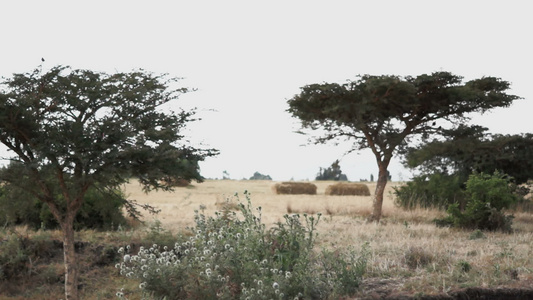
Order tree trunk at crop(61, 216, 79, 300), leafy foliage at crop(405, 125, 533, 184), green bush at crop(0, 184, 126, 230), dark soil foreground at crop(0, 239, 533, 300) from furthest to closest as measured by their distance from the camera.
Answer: leafy foliage at crop(405, 125, 533, 184) < green bush at crop(0, 184, 126, 230) < dark soil foreground at crop(0, 239, 533, 300) < tree trunk at crop(61, 216, 79, 300)

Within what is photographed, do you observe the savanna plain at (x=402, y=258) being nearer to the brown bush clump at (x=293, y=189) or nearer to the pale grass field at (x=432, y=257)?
the pale grass field at (x=432, y=257)

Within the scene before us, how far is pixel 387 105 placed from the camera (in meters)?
17.8

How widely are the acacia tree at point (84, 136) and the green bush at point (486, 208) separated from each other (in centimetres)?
832

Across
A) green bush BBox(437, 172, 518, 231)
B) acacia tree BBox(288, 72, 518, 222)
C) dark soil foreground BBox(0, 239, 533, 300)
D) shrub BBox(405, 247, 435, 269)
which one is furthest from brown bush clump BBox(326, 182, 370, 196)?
shrub BBox(405, 247, 435, 269)

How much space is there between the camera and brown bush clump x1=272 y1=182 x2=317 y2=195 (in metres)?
37.3

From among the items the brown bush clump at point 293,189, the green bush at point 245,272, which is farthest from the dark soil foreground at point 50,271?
the brown bush clump at point 293,189

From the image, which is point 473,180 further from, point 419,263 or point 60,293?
point 60,293

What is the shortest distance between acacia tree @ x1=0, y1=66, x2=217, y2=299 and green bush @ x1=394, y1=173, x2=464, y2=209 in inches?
→ 520

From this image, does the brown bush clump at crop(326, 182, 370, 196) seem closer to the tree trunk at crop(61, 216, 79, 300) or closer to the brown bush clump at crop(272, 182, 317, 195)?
the brown bush clump at crop(272, 182, 317, 195)

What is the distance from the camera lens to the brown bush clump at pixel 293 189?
122 ft

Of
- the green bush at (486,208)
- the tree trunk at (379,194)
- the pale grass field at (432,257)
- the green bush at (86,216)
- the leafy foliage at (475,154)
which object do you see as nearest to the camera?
the pale grass field at (432,257)

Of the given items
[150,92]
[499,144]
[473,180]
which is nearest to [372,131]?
[473,180]

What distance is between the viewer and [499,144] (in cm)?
2125

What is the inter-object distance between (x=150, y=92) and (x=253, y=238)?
14.3 feet
